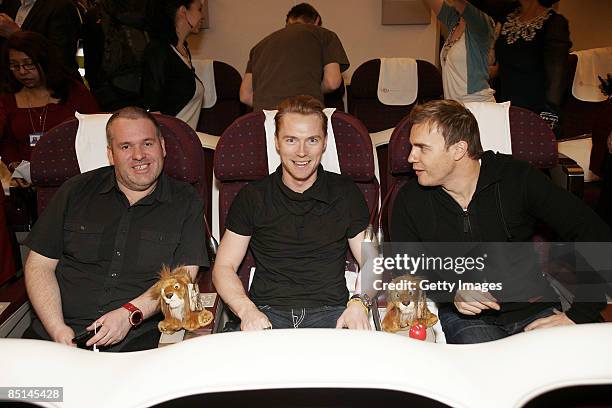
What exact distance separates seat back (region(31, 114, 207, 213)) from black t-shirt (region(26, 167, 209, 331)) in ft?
0.31

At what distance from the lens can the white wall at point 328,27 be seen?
535 cm

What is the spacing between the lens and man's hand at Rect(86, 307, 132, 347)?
6.25 ft

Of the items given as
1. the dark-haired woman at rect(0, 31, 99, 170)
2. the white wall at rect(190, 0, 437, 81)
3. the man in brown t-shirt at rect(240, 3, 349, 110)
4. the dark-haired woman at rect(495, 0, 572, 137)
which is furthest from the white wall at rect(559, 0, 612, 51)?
the dark-haired woman at rect(0, 31, 99, 170)

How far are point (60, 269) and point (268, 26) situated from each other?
12.1ft

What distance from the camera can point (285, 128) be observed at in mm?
2078

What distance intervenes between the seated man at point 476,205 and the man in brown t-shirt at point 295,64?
125cm

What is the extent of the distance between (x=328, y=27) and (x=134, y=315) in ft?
13.1

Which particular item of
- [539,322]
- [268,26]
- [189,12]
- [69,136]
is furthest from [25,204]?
[268,26]

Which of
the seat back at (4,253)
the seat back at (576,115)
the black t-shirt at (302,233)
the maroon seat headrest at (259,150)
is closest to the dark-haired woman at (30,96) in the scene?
the seat back at (4,253)

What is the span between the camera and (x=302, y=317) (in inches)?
81.5

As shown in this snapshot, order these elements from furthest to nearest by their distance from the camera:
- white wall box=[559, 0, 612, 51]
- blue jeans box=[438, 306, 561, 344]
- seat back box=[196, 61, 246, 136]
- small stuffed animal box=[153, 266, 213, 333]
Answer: white wall box=[559, 0, 612, 51] < seat back box=[196, 61, 246, 136] < blue jeans box=[438, 306, 561, 344] < small stuffed animal box=[153, 266, 213, 333]

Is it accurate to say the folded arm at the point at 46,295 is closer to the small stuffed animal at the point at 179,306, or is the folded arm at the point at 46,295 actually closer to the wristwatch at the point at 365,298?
the small stuffed animal at the point at 179,306

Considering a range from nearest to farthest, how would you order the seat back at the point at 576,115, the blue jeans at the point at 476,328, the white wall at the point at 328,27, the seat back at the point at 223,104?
1. the blue jeans at the point at 476,328
2. the seat back at the point at 223,104
3. the seat back at the point at 576,115
4. the white wall at the point at 328,27

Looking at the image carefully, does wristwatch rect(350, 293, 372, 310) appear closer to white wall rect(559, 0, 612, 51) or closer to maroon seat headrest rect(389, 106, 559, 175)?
maroon seat headrest rect(389, 106, 559, 175)
